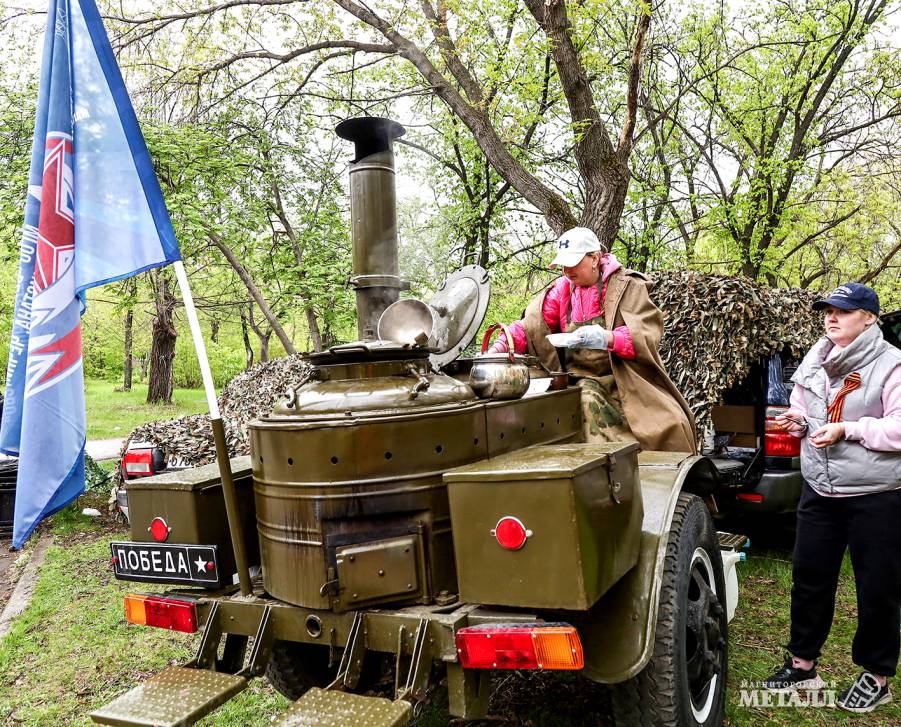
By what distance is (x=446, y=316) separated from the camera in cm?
376

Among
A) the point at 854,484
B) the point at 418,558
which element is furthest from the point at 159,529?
the point at 854,484

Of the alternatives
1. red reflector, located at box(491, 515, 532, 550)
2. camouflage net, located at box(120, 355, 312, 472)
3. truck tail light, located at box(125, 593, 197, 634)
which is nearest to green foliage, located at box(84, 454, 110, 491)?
camouflage net, located at box(120, 355, 312, 472)

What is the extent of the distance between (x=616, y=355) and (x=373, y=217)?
2.71 meters

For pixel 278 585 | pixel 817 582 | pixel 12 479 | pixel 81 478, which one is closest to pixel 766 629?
pixel 817 582

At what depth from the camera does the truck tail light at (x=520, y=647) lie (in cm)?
215

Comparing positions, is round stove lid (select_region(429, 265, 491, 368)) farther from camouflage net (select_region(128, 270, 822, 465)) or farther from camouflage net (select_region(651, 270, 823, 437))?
camouflage net (select_region(651, 270, 823, 437))

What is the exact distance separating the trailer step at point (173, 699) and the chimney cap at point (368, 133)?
172 inches

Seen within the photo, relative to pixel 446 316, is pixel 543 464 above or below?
below

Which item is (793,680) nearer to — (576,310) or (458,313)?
(576,310)

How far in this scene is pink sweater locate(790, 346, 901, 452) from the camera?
10.4 ft

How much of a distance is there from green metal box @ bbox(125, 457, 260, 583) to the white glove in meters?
1.80

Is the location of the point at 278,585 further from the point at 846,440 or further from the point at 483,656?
the point at 846,440

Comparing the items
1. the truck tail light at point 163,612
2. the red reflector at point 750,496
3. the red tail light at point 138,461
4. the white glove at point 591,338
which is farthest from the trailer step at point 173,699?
the red tail light at point 138,461

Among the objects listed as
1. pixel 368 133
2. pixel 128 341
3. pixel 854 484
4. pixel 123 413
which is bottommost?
pixel 123 413
